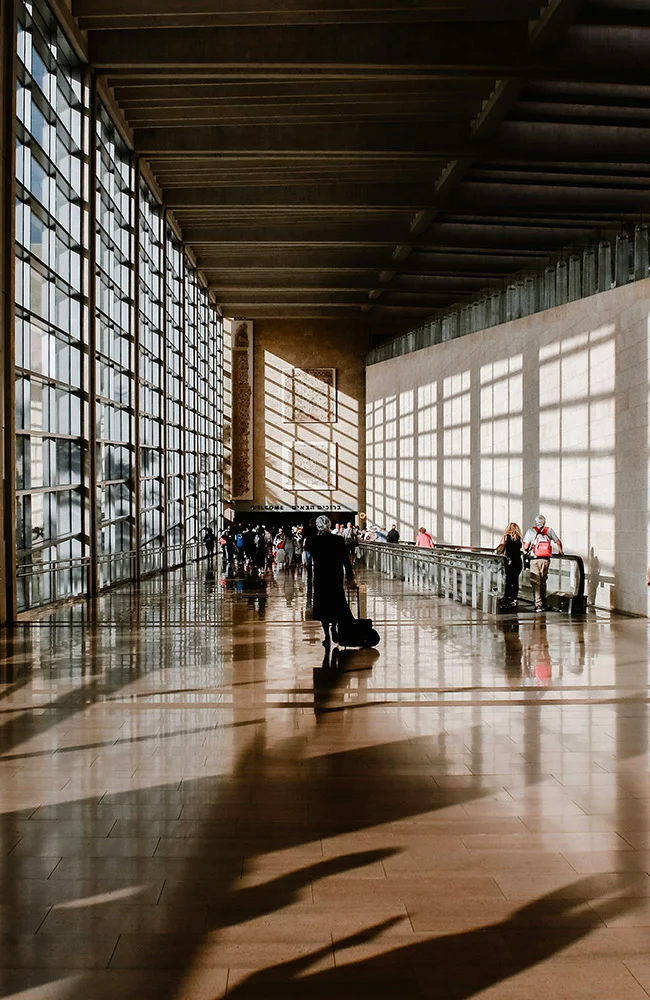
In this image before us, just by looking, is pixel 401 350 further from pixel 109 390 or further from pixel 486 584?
pixel 486 584

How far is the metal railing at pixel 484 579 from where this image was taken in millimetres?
14711

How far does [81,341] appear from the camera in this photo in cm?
1884

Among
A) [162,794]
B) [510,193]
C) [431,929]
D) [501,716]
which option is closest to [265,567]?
[510,193]

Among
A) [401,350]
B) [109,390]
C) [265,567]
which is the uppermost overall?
[401,350]

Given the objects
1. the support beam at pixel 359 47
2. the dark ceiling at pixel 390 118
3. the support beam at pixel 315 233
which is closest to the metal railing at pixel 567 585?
the dark ceiling at pixel 390 118

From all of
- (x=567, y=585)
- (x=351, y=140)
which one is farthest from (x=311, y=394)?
(x=567, y=585)

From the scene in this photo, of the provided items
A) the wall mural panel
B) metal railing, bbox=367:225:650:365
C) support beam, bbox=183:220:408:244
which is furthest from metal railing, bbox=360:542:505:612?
the wall mural panel

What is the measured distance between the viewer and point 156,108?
2098 cm

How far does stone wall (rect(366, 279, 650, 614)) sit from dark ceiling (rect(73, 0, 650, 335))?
2418mm

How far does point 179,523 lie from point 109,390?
1137 cm

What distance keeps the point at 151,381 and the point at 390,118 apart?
10303 mm

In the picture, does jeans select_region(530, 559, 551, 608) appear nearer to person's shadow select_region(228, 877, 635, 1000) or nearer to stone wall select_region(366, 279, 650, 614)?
stone wall select_region(366, 279, 650, 614)

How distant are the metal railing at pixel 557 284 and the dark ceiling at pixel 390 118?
73cm

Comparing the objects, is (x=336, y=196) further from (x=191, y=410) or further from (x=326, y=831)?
(x=326, y=831)
